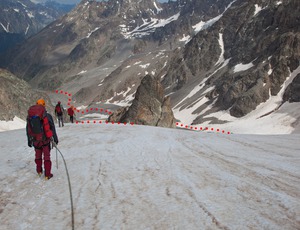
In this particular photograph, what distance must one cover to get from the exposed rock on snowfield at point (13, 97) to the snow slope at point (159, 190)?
32.4 metres

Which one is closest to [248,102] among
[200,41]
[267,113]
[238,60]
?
[267,113]

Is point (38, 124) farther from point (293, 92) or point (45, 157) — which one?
point (293, 92)

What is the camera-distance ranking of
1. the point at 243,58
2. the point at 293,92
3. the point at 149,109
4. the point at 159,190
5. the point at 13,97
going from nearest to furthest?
the point at 159,190 → the point at 13,97 → the point at 149,109 → the point at 293,92 → the point at 243,58

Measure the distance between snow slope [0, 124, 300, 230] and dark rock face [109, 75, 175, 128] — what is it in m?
45.0

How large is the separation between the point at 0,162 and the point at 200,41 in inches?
6609

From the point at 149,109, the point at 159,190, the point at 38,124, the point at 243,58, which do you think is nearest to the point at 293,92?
the point at 243,58

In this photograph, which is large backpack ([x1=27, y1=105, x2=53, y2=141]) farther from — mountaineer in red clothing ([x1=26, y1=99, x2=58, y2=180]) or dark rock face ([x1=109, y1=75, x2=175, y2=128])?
dark rock face ([x1=109, y1=75, x2=175, y2=128])

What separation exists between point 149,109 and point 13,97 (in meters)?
25.1

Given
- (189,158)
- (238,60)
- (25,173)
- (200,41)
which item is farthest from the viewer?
(200,41)

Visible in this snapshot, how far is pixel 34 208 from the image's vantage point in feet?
24.1

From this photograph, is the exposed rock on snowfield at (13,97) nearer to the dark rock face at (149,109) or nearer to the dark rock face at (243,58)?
the dark rock face at (149,109)

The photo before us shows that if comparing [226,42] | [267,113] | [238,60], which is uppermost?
[226,42]

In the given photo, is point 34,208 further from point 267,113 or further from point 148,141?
point 267,113

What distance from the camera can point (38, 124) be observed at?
32.2 ft
